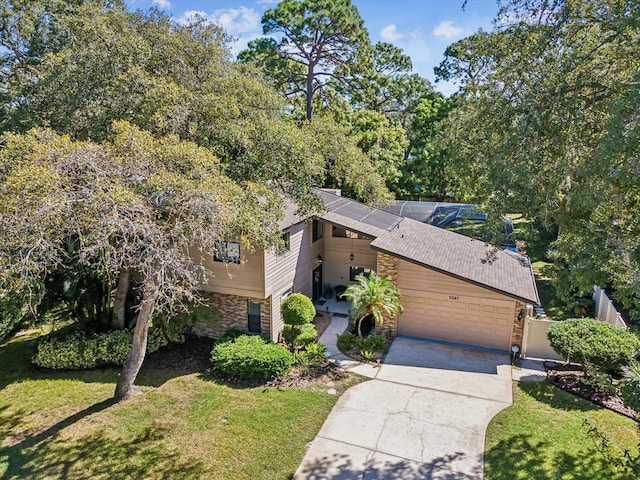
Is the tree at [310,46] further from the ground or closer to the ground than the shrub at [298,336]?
further from the ground

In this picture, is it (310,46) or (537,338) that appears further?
(310,46)

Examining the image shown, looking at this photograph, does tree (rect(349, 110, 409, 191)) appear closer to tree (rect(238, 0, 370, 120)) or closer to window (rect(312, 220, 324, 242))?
tree (rect(238, 0, 370, 120))

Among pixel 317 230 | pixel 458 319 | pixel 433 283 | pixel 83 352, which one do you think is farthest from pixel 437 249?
pixel 83 352

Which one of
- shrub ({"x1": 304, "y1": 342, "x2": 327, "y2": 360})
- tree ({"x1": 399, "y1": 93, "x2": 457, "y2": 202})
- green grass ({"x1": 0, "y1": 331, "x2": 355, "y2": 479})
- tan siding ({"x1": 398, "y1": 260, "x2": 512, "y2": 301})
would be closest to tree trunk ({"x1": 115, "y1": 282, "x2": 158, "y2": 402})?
green grass ({"x1": 0, "y1": 331, "x2": 355, "y2": 479})

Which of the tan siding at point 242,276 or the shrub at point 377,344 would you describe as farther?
the shrub at point 377,344

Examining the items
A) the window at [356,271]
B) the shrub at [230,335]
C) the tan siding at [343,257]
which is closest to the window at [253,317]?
the shrub at [230,335]

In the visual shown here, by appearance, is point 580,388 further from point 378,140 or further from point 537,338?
point 378,140

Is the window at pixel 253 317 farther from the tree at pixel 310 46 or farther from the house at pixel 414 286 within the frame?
the tree at pixel 310 46
